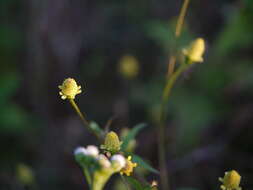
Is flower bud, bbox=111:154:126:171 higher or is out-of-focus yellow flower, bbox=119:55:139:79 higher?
out-of-focus yellow flower, bbox=119:55:139:79

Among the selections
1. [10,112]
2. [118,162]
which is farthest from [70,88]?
[10,112]

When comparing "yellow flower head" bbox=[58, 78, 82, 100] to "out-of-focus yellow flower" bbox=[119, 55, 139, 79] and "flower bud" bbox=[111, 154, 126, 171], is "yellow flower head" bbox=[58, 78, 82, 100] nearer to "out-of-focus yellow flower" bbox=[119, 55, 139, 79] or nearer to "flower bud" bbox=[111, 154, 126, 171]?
"flower bud" bbox=[111, 154, 126, 171]

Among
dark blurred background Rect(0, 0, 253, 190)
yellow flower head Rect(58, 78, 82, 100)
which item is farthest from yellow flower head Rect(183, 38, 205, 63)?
dark blurred background Rect(0, 0, 253, 190)

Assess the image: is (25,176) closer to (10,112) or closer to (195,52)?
(10,112)

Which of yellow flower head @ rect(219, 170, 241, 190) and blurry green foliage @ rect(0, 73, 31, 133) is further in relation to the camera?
blurry green foliage @ rect(0, 73, 31, 133)

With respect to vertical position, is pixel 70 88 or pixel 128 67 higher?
pixel 128 67

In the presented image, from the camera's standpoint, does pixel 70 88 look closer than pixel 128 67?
Yes

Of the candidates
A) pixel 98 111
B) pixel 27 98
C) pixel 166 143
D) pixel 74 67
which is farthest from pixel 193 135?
pixel 27 98

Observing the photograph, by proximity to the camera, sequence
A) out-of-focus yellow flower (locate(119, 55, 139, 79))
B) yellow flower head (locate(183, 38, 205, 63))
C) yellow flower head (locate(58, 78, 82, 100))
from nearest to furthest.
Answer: yellow flower head (locate(58, 78, 82, 100)) → yellow flower head (locate(183, 38, 205, 63)) → out-of-focus yellow flower (locate(119, 55, 139, 79))
